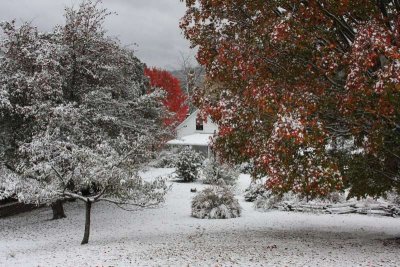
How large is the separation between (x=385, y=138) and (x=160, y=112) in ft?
47.5

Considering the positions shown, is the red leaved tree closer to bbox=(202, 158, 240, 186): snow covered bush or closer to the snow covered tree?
bbox=(202, 158, 240, 186): snow covered bush

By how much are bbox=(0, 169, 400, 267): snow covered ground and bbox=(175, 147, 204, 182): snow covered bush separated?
8.85 metres

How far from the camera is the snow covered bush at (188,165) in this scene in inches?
1276

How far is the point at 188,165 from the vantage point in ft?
106

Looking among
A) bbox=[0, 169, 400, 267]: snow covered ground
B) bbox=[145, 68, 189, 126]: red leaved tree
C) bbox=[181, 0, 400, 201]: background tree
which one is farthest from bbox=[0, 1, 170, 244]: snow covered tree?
bbox=[145, 68, 189, 126]: red leaved tree

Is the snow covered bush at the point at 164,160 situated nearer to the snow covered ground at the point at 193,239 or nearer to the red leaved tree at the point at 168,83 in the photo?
the snow covered ground at the point at 193,239

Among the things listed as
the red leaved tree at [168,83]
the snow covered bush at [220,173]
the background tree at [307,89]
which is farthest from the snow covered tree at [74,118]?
the red leaved tree at [168,83]

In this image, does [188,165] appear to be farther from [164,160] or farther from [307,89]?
[307,89]

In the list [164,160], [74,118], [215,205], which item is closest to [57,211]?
[74,118]

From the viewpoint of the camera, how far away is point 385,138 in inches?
418

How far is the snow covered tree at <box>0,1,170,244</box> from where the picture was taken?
14.2 m

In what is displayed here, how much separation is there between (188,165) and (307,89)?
2258 cm

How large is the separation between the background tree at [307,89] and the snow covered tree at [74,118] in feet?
12.8

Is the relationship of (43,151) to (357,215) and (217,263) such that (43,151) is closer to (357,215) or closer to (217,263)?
(217,263)
